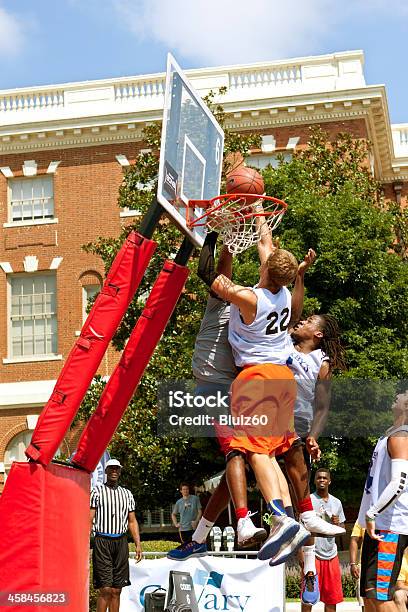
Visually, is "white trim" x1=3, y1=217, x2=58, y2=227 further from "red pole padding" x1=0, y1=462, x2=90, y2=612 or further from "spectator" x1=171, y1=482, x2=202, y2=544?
"red pole padding" x1=0, y1=462, x2=90, y2=612

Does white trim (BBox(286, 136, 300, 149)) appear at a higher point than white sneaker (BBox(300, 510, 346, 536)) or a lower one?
higher

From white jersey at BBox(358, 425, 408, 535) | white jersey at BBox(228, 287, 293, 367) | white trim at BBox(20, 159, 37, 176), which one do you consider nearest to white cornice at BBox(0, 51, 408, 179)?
white trim at BBox(20, 159, 37, 176)

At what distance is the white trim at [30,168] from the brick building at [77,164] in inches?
1.3

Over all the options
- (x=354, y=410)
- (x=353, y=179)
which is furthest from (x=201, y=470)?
(x=353, y=179)

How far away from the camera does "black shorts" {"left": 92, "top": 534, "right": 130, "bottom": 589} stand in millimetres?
14547

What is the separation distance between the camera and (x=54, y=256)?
1321 inches

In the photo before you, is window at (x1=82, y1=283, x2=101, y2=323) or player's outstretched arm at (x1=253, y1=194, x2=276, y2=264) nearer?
player's outstretched arm at (x1=253, y1=194, x2=276, y2=264)

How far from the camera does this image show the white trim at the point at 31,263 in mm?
33688

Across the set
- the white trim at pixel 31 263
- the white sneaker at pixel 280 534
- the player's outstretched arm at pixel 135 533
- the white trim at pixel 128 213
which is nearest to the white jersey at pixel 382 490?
the white sneaker at pixel 280 534

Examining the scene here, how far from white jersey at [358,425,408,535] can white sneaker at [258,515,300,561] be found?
2.04 meters

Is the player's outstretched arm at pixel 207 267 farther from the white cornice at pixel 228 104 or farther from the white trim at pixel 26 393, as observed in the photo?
the white trim at pixel 26 393

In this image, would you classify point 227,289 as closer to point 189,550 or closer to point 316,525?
point 316,525

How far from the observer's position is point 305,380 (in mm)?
8180

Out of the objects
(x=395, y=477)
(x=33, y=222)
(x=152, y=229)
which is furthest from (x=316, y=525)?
(x=33, y=222)
